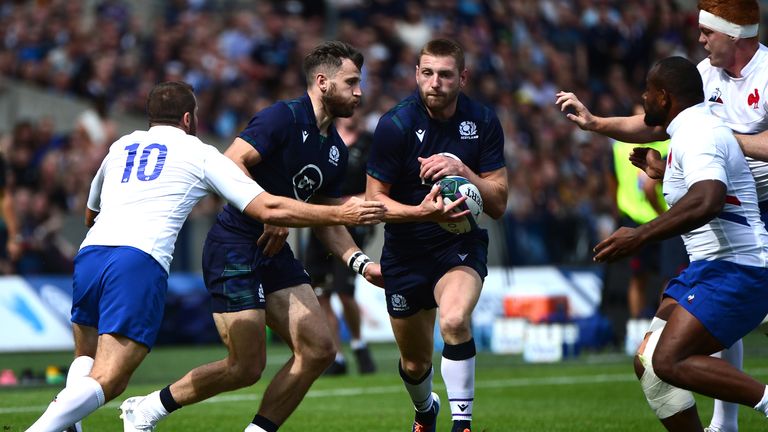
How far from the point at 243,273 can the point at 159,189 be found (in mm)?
1096

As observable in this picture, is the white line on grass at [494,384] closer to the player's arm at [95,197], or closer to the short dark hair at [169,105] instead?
the player's arm at [95,197]

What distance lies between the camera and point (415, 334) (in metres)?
9.04

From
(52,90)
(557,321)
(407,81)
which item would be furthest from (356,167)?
(407,81)

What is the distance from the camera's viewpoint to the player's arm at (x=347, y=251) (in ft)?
29.6

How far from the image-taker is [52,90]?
22.8 meters

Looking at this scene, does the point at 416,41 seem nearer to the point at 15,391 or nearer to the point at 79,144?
the point at 79,144

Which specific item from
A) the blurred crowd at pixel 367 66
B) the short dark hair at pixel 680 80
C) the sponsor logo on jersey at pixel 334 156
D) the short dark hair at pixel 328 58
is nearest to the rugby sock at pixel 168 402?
the sponsor logo on jersey at pixel 334 156

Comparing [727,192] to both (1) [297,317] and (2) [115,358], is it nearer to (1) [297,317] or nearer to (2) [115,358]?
(1) [297,317]

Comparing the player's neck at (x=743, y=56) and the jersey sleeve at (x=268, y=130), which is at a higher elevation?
the player's neck at (x=743, y=56)

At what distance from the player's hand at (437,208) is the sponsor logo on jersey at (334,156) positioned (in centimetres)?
114

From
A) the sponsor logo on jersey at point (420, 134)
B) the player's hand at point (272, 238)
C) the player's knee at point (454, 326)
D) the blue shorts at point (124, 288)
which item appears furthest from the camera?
the sponsor logo on jersey at point (420, 134)

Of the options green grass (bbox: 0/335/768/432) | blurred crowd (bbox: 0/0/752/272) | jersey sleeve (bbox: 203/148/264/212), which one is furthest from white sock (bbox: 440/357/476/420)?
blurred crowd (bbox: 0/0/752/272)

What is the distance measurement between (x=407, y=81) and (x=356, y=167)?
11912 mm

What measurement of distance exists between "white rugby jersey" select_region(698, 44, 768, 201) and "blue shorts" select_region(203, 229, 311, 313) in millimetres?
3115
